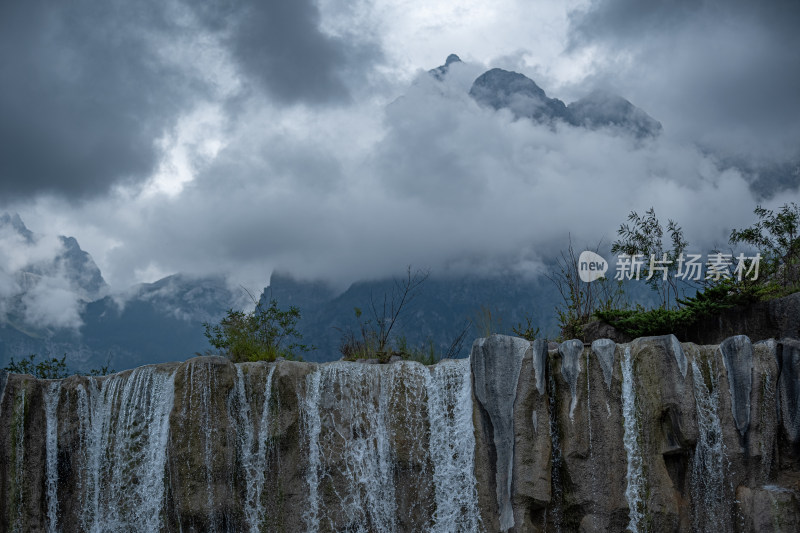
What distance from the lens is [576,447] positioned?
26.1ft

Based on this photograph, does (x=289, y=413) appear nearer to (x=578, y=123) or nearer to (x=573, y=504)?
(x=573, y=504)

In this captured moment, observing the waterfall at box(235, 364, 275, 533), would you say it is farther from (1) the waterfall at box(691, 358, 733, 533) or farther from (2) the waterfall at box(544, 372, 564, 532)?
(1) the waterfall at box(691, 358, 733, 533)

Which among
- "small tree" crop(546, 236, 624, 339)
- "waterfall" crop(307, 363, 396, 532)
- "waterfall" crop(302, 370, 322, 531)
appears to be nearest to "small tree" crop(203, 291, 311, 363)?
"waterfall" crop(302, 370, 322, 531)

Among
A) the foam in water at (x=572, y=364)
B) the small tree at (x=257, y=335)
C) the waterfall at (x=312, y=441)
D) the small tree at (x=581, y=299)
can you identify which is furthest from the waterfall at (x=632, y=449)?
the small tree at (x=257, y=335)

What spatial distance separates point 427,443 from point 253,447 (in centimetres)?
223

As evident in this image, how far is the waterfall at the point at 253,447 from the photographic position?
834cm

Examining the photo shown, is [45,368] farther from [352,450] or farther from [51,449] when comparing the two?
[352,450]

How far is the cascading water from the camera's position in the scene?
27.5ft

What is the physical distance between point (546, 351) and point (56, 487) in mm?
6455

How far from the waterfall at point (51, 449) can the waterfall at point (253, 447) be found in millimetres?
2393

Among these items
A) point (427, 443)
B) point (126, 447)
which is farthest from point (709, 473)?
point (126, 447)

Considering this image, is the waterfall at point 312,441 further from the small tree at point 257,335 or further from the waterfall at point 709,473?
the waterfall at point 709,473

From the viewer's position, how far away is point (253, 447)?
8.55 m

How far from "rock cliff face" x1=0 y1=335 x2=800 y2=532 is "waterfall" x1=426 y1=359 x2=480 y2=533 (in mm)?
21
